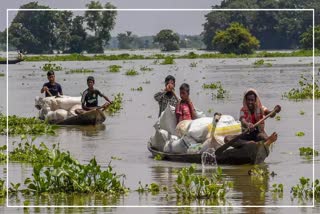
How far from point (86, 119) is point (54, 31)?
48.6 metres

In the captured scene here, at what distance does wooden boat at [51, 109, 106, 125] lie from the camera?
68.2 feet

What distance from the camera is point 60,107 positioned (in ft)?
70.5

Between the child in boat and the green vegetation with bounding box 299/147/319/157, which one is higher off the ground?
the child in boat

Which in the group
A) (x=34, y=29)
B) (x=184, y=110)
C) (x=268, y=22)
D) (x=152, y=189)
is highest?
(x=268, y=22)

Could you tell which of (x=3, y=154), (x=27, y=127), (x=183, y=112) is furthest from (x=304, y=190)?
(x=27, y=127)

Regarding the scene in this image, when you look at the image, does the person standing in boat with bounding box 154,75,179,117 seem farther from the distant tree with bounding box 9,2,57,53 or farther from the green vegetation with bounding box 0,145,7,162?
the distant tree with bounding box 9,2,57,53

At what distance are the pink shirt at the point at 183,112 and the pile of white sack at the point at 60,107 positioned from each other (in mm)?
6556

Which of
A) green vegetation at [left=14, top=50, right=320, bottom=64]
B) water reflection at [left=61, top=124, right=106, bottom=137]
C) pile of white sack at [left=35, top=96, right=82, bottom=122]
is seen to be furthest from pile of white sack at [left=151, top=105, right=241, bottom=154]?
green vegetation at [left=14, top=50, right=320, bottom=64]

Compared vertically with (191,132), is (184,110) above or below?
above

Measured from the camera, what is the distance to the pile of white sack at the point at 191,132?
14094mm

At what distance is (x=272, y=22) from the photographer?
76.0 m

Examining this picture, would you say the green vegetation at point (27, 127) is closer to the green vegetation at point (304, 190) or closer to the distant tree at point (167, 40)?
the green vegetation at point (304, 190)

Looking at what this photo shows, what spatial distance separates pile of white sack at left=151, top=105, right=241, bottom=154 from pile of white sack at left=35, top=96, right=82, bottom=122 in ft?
19.8

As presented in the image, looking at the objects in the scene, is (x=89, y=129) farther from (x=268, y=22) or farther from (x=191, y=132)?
(x=268, y=22)
